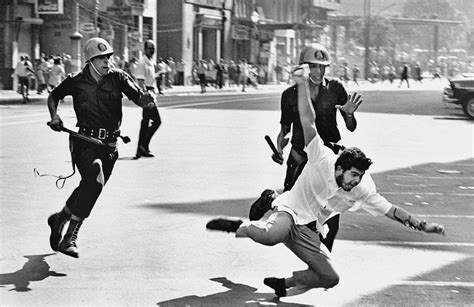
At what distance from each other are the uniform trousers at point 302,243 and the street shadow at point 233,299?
193 mm

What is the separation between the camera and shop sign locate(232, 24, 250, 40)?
66.5 metres

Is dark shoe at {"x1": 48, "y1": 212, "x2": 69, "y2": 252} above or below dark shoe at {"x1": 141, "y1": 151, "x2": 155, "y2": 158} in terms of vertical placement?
above

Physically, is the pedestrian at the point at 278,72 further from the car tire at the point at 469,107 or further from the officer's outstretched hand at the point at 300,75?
the officer's outstretched hand at the point at 300,75

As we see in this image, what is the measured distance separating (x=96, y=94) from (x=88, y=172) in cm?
62

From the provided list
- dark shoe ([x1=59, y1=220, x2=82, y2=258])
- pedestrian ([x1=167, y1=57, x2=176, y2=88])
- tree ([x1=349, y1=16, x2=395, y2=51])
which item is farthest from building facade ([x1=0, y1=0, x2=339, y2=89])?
dark shoe ([x1=59, y1=220, x2=82, y2=258])

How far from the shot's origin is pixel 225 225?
22.9 feet

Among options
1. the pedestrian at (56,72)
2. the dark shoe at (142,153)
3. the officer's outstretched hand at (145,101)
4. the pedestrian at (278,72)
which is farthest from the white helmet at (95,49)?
the pedestrian at (278,72)

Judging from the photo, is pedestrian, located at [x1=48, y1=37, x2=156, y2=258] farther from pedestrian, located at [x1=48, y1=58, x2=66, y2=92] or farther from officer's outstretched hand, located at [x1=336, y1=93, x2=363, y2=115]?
pedestrian, located at [x1=48, y1=58, x2=66, y2=92]

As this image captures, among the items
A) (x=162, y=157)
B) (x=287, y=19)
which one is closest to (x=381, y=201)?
(x=162, y=157)

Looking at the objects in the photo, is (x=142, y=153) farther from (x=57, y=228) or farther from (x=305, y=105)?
(x=305, y=105)

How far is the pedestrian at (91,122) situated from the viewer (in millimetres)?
7824

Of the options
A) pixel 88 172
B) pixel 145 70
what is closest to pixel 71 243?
pixel 88 172

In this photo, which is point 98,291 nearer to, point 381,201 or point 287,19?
point 381,201

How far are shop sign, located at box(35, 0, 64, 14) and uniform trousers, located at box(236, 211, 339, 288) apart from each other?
134ft
